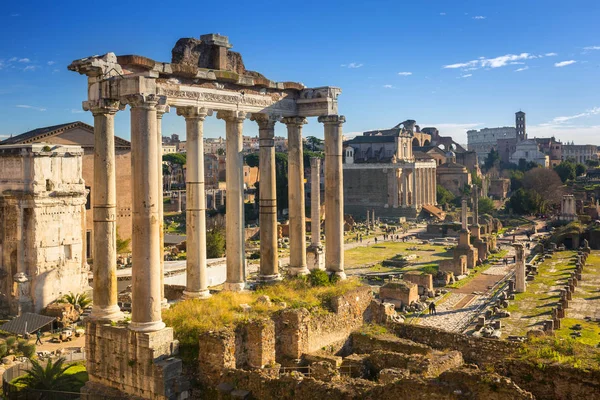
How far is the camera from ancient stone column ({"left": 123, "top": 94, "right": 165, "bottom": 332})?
10.6 metres

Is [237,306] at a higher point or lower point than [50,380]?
higher

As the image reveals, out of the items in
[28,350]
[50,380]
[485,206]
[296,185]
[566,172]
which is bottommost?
[28,350]

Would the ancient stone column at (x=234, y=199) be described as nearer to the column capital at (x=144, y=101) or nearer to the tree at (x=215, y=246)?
the column capital at (x=144, y=101)

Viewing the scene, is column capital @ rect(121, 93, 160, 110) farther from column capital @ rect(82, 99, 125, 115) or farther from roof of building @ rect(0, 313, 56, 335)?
roof of building @ rect(0, 313, 56, 335)

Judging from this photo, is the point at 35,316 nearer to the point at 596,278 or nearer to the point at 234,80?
the point at 234,80

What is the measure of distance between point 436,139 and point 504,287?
102 meters

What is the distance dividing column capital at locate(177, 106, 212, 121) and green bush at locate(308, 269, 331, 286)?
4.76 metres

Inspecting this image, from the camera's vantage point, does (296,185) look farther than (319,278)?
Yes

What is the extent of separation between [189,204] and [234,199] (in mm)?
1315

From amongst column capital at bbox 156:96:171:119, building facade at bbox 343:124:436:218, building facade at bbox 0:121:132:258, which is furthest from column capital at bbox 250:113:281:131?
building facade at bbox 343:124:436:218

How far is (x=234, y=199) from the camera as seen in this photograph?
14.1 meters

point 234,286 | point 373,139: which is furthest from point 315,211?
point 373,139

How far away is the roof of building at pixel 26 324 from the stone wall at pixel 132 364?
1239 centimetres

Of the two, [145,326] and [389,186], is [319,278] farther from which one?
[389,186]
